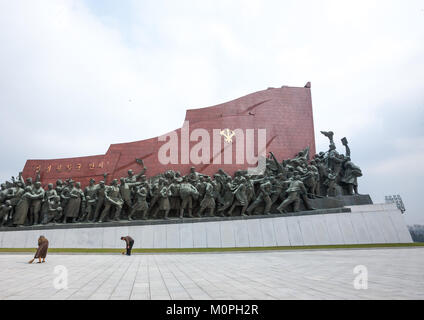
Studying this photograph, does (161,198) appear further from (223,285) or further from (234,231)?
(223,285)

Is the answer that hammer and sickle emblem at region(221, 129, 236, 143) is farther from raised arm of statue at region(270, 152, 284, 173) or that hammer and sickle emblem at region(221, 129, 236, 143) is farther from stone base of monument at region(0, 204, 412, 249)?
stone base of monument at region(0, 204, 412, 249)

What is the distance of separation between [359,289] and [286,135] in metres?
12.2

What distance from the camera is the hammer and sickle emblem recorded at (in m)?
14.0

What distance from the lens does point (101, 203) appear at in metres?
11.4

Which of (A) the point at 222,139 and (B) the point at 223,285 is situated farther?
(A) the point at 222,139

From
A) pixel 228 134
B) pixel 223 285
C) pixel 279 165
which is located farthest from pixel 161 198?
pixel 223 285

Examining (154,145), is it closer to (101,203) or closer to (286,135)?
(101,203)

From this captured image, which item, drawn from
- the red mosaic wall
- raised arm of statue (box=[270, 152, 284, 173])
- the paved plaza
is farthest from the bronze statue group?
the paved plaza

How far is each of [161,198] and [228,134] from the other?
15.4 feet

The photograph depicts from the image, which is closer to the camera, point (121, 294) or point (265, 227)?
point (121, 294)

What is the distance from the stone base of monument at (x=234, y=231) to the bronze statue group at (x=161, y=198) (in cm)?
54

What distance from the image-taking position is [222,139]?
46.1 feet

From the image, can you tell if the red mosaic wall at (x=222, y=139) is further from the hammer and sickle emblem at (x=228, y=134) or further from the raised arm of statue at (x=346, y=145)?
the raised arm of statue at (x=346, y=145)

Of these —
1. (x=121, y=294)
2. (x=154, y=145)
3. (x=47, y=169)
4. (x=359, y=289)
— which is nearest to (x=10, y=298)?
(x=121, y=294)
